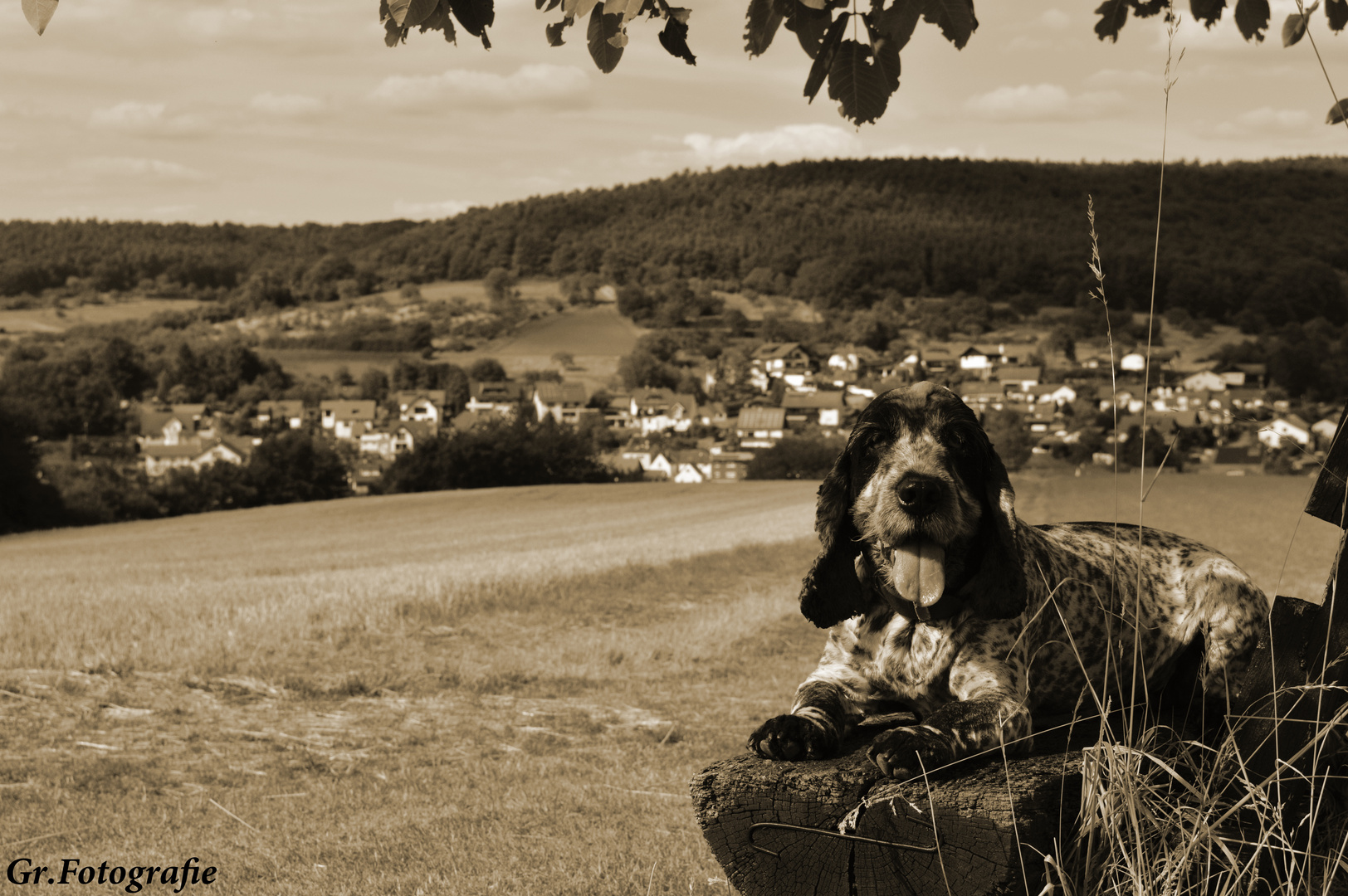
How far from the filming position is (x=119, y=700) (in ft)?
37.4

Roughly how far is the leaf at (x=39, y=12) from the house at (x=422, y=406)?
131238mm

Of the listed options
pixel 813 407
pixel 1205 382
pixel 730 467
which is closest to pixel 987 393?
pixel 813 407

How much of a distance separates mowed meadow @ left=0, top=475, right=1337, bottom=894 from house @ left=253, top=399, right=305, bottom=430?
331 feet

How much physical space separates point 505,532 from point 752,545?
62.0ft

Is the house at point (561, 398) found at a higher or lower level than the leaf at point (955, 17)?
lower

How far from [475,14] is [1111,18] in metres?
3.65

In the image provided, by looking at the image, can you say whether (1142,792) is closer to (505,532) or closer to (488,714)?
(488,714)

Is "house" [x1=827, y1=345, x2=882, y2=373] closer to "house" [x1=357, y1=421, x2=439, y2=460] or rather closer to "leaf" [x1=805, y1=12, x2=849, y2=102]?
"house" [x1=357, y1=421, x2=439, y2=460]

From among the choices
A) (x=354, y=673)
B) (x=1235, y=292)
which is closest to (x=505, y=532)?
(x=354, y=673)

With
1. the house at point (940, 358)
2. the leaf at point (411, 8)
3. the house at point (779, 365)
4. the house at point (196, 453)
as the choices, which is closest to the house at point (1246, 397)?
the house at point (940, 358)

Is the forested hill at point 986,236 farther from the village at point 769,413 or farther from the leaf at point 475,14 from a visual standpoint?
the leaf at point 475,14

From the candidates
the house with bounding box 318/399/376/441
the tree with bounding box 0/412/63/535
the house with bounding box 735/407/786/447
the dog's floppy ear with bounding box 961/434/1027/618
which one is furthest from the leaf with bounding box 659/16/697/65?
the house with bounding box 318/399/376/441

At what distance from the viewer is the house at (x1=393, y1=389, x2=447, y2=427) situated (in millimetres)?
133750

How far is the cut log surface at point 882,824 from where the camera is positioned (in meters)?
2.78
